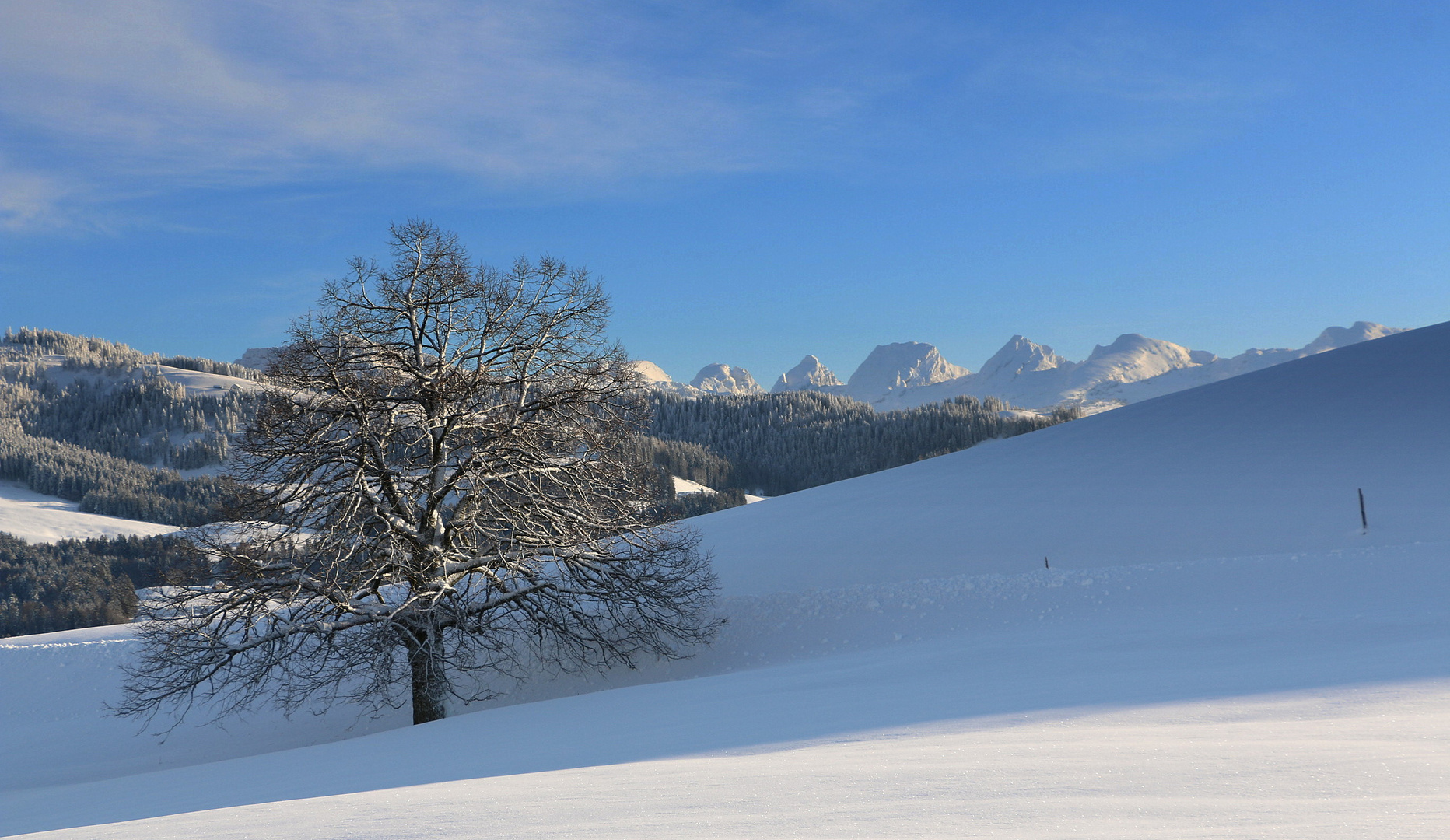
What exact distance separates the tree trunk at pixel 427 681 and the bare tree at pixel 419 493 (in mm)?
40

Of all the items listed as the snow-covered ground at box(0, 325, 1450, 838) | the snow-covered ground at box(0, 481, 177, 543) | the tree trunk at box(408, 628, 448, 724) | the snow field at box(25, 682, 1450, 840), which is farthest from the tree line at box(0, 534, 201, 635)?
the snow field at box(25, 682, 1450, 840)

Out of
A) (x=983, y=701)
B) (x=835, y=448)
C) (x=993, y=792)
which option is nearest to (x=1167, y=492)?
(x=983, y=701)

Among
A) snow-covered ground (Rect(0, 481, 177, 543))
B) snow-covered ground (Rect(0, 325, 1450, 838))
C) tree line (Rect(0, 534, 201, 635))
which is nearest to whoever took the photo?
snow-covered ground (Rect(0, 325, 1450, 838))

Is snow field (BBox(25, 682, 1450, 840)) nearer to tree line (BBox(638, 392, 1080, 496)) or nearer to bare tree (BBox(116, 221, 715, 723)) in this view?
bare tree (BBox(116, 221, 715, 723))

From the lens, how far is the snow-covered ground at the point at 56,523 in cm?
13400

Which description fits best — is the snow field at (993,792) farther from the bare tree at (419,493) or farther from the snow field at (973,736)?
the bare tree at (419,493)

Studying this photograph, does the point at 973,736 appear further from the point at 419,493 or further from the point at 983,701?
the point at 419,493

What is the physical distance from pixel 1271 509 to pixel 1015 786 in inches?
993

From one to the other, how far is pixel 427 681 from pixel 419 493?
12.5 ft

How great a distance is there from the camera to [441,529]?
1703cm

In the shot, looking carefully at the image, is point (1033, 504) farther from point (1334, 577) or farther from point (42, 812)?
point (42, 812)

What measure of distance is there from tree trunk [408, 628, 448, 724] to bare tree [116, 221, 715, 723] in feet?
0.13

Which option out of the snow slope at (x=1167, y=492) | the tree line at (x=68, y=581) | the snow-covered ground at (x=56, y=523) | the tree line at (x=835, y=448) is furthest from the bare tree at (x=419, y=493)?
the tree line at (x=835, y=448)

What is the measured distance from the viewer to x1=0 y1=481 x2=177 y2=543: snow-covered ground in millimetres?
134000
